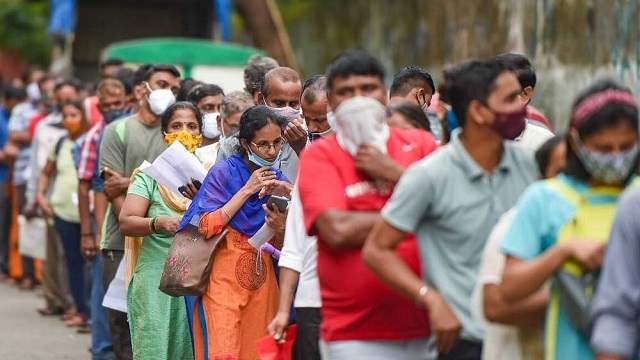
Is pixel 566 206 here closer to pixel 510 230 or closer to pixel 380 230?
pixel 510 230

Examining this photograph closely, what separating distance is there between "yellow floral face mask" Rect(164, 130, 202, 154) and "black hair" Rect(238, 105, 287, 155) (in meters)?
1.26

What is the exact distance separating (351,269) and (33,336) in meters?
8.08

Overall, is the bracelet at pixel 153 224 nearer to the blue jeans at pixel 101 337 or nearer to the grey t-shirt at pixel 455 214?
the blue jeans at pixel 101 337

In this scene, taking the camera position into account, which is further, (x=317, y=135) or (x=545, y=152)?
(x=317, y=135)

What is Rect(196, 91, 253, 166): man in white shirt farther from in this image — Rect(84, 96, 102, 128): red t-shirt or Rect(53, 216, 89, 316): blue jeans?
Rect(53, 216, 89, 316): blue jeans

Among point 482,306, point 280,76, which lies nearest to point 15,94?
point 280,76

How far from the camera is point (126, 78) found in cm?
1231

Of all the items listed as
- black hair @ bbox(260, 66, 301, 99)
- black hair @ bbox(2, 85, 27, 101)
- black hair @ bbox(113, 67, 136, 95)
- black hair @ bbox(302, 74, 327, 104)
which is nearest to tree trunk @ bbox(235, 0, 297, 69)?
black hair @ bbox(2, 85, 27, 101)

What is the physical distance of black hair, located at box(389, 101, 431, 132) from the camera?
636cm

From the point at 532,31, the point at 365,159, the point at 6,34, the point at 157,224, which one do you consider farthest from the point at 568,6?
the point at 6,34

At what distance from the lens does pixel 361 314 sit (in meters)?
5.62

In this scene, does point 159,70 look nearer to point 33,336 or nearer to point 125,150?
point 125,150

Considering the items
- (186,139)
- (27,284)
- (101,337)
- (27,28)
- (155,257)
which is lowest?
(27,284)

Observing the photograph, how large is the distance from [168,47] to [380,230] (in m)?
14.5
